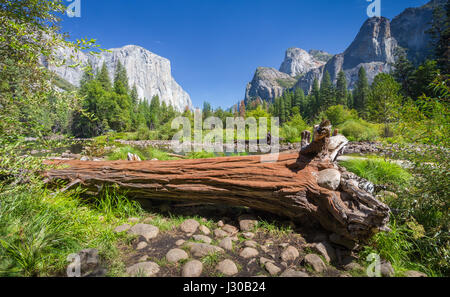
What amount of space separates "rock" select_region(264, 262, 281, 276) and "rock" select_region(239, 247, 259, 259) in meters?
0.19

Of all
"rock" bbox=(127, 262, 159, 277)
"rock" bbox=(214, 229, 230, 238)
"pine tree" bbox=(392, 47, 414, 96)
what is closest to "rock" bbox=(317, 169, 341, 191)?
"rock" bbox=(214, 229, 230, 238)

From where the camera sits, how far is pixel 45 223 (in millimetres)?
1620

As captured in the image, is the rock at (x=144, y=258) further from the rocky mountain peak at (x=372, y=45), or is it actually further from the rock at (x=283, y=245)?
the rocky mountain peak at (x=372, y=45)

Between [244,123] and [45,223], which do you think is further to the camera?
[244,123]

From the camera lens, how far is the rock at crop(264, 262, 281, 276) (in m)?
1.59

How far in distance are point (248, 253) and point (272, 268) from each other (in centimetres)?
29

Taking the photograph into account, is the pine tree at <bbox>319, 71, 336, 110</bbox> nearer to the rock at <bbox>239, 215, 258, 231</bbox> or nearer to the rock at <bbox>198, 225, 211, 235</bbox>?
the rock at <bbox>239, 215, 258, 231</bbox>

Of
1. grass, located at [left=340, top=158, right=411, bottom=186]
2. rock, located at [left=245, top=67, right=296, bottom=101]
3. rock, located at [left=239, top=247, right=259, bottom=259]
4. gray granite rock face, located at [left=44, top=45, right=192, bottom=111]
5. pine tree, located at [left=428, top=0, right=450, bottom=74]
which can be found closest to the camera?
rock, located at [left=239, top=247, right=259, bottom=259]

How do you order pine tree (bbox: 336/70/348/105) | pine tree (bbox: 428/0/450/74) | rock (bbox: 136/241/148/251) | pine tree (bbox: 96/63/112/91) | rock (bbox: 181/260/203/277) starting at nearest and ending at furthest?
rock (bbox: 181/260/203/277) → rock (bbox: 136/241/148/251) → pine tree (bbox: 428/0/450/74) → pine tree (bbox: 96/63/112/91) → pine tree (bbox: 336/70/348/105)

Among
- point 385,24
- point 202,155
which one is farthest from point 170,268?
point 385,24

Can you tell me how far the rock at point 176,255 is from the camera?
1.73 meters
